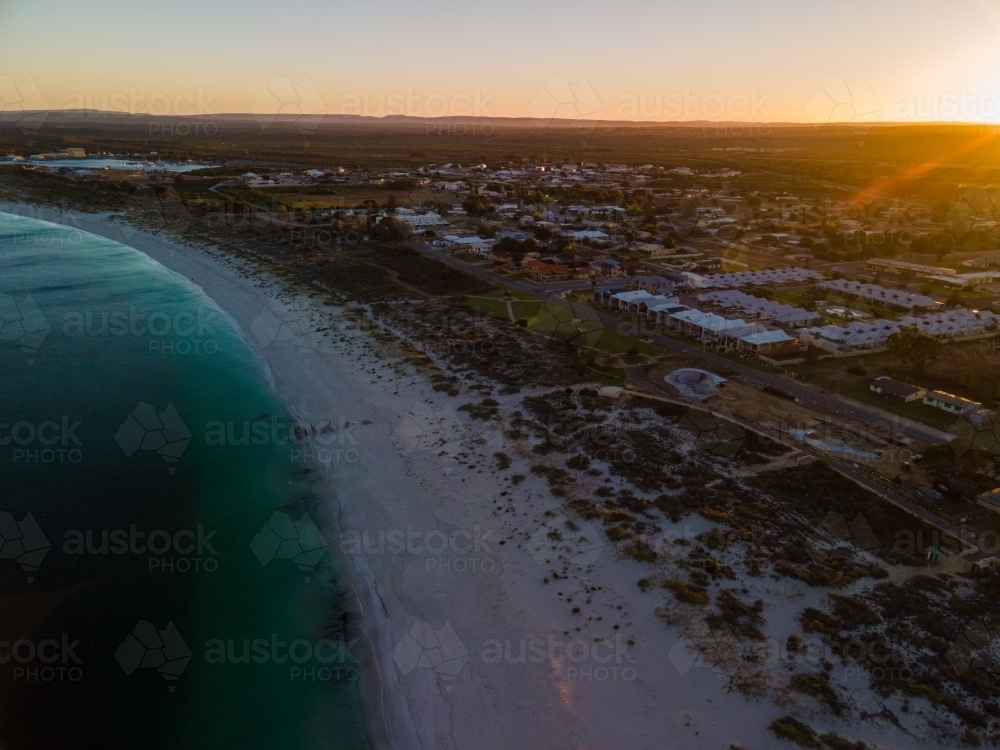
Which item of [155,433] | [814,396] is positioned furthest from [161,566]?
[814,396]

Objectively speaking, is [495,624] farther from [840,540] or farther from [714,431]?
[714,431]

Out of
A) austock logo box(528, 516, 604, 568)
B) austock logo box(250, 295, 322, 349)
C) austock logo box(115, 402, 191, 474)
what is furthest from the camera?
austock logo box(250, 295, 322, 349)

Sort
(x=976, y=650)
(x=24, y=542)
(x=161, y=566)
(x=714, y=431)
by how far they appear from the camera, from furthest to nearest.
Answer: (x=714, y=431) → (x=24, y=542) → (x=161, y=566) → (x=976, y=650)

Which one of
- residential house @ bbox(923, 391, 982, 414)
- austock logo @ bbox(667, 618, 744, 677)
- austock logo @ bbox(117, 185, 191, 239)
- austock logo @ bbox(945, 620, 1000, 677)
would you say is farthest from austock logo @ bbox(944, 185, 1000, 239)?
austock logo @ bbox(117, 185, 191, 239)

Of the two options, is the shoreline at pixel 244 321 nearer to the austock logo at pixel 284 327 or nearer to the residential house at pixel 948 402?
the austock logo at pixel 284 327

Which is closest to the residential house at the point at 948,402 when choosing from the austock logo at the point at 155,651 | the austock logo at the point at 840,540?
the austock logo at the point at 840,540

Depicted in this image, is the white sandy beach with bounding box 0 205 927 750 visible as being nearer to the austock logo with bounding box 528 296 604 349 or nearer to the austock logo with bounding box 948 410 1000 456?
the austock logo with bounding box 948 410 1000 456

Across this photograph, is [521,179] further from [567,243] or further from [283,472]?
[283,472]
